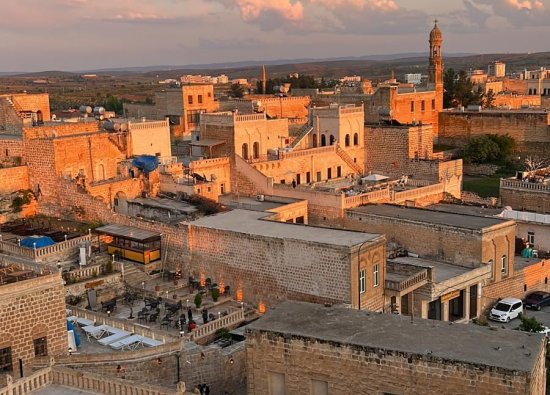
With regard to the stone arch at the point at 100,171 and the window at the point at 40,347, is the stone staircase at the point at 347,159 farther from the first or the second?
the window at the point at 40,347

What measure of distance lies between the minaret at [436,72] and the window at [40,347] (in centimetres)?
4502

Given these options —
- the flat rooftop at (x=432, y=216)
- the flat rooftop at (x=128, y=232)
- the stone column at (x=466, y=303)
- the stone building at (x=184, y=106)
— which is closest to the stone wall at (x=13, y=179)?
the flat rooftop at (x=128, y=232)

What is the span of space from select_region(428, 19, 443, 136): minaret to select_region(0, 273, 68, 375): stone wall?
44.6 meters

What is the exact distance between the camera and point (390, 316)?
17.1m

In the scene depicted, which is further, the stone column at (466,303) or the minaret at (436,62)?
the minaret at (436,62)

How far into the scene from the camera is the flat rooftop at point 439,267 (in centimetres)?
2688

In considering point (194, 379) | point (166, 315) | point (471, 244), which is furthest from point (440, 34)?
point (194, 379)

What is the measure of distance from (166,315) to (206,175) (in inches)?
573

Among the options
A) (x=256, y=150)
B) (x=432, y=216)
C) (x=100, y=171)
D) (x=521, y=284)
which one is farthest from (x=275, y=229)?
(x=256, y=150)

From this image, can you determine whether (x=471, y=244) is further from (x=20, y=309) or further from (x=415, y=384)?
(x=20, y=309)

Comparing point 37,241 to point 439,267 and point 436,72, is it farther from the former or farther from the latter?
point 436,72

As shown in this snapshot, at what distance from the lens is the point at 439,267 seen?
28344 millimetres

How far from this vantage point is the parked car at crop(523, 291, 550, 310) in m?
28.9

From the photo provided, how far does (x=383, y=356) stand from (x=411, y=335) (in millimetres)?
1039
